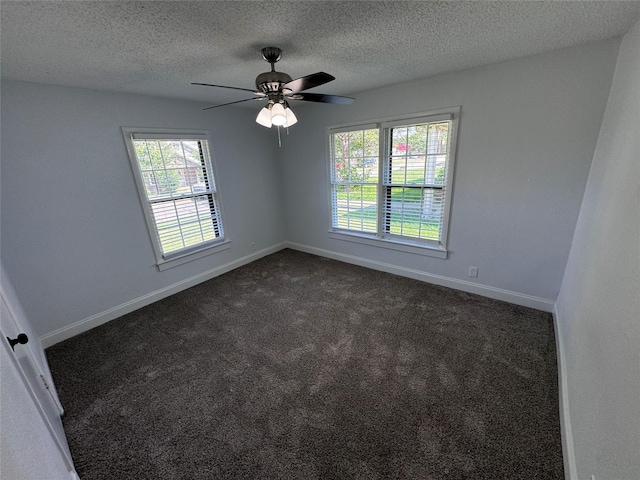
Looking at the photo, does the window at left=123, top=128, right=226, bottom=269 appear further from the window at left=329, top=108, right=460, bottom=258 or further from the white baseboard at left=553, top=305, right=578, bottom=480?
the white baseboard at left=553, top=305, right=578, bottom=480

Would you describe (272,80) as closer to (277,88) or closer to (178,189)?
(277,88)

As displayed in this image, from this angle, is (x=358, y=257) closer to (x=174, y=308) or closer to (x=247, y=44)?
(x=174, y=308)

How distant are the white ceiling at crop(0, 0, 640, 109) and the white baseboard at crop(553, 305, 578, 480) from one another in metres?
2.22

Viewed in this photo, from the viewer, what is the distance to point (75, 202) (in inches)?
101

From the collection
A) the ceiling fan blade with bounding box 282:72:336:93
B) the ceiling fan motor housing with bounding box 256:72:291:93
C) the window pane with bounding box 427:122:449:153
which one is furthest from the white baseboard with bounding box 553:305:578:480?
the ceiling fan motor housing with bounding box 256:72:291:93

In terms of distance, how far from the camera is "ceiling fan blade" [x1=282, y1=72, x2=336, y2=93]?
1.63 meters

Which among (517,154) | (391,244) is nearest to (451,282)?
(391,244)

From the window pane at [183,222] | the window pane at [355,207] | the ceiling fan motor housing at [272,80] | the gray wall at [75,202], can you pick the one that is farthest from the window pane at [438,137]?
the window pane at [183,222]

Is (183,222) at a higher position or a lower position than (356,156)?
lower

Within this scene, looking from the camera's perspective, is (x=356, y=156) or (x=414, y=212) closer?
(x=414, y=212)

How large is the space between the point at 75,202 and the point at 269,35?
242 cm

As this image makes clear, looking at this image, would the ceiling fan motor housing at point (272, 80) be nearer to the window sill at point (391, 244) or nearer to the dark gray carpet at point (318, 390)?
the dark gray carpet at point (318, 390)

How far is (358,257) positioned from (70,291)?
336 centimetres

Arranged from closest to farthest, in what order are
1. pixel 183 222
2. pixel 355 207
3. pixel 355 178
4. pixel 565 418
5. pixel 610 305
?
pixel 610 305 → pixel 565 418 → pixel 183 222 → pixel 355 178 → pixel 355 207
